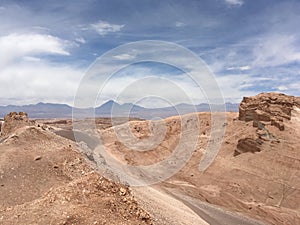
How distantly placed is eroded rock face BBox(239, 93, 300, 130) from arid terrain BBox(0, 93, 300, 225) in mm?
112

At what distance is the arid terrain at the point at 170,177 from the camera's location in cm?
991

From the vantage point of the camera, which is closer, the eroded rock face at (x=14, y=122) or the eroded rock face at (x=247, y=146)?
the eroded rock face at (x=14, y=122)

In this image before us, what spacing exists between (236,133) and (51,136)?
26411 millimetres

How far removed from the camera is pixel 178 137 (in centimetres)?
4588

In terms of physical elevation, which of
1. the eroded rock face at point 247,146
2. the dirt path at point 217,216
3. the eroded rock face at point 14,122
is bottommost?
the dirt path at point 217,216

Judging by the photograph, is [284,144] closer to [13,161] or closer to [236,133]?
[236,133]

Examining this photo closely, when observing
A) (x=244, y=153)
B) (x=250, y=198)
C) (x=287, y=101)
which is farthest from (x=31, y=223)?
(x=287, y=101)

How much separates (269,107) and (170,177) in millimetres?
14517

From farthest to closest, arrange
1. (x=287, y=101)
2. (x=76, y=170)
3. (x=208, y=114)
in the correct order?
1. (x=208, y=114)
2. (x=287, y=101)
3. (x=76, y=170)

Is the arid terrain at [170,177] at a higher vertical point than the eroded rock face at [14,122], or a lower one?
lower

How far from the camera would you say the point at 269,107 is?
3803 centimetres

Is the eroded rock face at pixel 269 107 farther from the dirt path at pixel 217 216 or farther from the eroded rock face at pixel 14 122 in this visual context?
the eroded rock face at pixel 14 122

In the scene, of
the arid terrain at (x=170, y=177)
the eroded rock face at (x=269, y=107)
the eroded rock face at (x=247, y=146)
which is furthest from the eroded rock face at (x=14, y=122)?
the eroded rock face at (x=269, y=107)

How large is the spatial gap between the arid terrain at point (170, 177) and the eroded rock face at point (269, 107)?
112 mm
